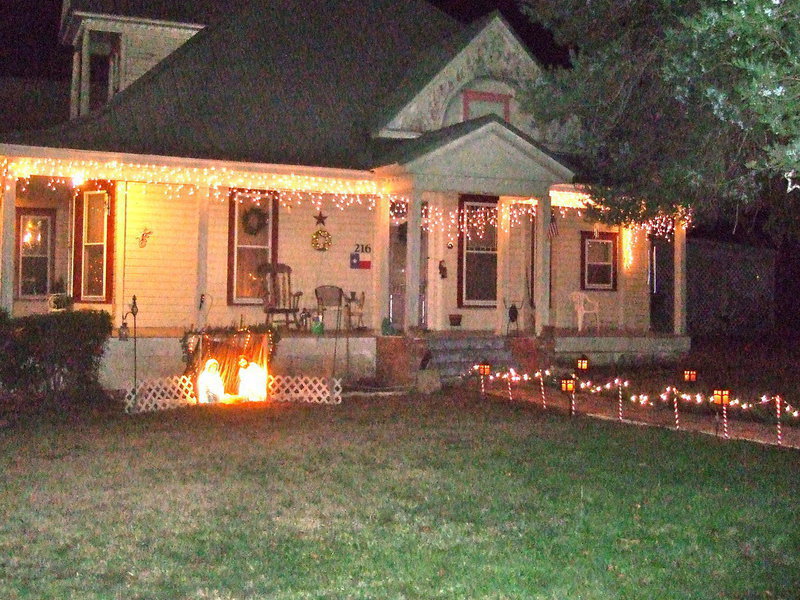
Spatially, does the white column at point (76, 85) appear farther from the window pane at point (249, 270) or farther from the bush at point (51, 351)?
the bush at point (51, 351)

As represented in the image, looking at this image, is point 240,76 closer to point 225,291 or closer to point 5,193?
point 225,291

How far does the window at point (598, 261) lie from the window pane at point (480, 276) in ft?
6.59

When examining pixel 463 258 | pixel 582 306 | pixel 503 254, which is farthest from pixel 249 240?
pixel 582 306

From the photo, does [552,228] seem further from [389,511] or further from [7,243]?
[389,511]

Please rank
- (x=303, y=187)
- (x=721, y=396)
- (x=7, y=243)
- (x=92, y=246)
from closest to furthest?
(x=721, y=396) → (x=7, y=243) → (x=303, y=187) → (x=92, y=246)

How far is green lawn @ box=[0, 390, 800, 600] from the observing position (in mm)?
6113

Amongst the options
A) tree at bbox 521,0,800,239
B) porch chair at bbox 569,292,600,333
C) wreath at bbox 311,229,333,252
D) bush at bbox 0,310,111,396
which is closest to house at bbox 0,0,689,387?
wreath at bbox 311,229,333,252

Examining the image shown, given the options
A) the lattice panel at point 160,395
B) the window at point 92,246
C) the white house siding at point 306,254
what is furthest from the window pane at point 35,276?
the lattice panel at point 160,395

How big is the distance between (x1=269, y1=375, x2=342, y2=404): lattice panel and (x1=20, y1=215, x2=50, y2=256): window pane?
6.76m

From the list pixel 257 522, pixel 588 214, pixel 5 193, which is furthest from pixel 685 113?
pixel 5 193

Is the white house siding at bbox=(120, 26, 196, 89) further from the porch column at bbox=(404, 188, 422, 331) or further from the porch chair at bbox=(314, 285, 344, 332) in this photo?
the porch column at bbox=(404, 188, 422, 331)

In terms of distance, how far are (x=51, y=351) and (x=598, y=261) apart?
10.8 meters

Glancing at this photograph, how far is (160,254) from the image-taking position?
54.2ft

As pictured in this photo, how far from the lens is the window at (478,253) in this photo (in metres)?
18.2
